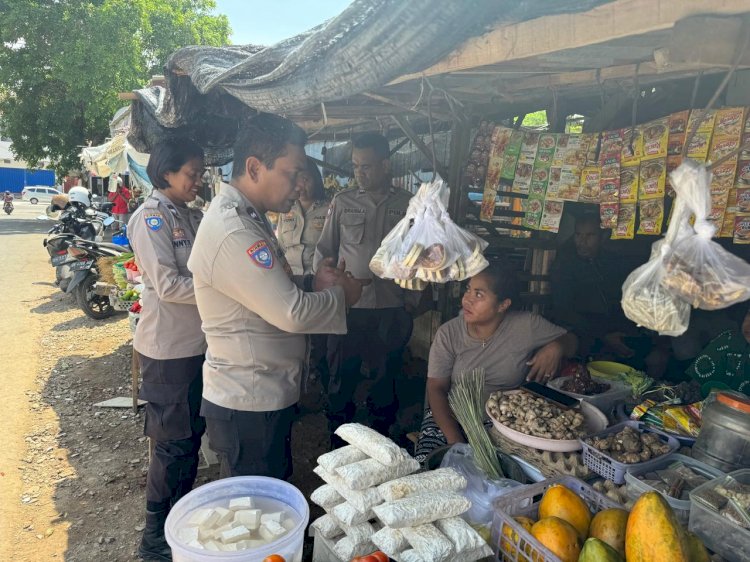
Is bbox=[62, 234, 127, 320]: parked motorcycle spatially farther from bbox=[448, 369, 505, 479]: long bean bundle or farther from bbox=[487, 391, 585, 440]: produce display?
bbox=[487, 391, 585, 440]: produce display

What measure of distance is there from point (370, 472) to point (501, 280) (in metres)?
1.36

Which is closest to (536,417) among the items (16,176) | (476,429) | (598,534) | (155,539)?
(476,429)

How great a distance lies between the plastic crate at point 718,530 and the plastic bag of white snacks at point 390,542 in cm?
83

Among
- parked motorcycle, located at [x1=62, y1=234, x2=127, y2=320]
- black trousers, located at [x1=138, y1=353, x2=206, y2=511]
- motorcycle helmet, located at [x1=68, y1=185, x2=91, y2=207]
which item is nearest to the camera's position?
black trousers, located at [x1=138, y1=353, x2=206, y2=511]

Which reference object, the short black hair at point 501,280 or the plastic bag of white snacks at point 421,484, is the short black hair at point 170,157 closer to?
the short black hair at point 501,280

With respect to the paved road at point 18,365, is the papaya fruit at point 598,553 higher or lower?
higher

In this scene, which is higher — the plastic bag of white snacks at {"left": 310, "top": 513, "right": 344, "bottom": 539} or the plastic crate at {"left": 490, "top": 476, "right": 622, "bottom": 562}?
the plastic crate at {"left": 490, "top": 476, "right": 622, "bottom": 562}

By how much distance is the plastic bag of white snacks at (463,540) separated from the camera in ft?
4.48

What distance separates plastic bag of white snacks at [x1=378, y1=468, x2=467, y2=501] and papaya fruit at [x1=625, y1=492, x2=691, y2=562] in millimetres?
495

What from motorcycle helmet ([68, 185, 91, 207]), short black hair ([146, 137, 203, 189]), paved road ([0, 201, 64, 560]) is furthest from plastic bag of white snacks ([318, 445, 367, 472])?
motorcycle helmet ([68, 185, 91, 207])

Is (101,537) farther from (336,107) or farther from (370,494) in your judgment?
(336,107)

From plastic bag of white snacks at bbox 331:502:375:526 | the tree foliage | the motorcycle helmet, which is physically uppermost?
the tree foliage

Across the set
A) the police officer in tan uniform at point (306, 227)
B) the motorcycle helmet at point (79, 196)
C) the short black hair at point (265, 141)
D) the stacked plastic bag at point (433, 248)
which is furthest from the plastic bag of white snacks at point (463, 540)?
the motorcycle helmet at point (79, 196)

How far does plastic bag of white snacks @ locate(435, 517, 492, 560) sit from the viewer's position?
1366mm
